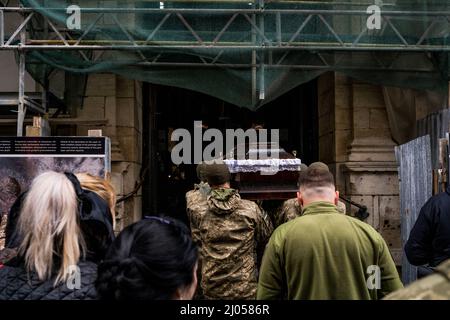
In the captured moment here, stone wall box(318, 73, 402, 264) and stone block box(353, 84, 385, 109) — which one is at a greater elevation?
stone block box(353, 84, 385, 109)

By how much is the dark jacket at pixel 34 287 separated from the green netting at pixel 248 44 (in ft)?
13.7

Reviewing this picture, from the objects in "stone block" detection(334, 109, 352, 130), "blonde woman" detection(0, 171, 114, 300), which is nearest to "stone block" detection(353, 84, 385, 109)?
"stone block" detection(334, 109, 352, 130)

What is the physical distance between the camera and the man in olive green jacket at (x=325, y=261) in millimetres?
2469

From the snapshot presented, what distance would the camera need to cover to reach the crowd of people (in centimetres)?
166

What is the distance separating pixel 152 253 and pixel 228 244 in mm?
2305

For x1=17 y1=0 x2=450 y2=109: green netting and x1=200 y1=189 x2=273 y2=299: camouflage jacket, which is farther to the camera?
x1=17 y1=0 x2=450 y2=109: green netting

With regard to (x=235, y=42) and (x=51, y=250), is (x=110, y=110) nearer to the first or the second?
(x=235, y=42)

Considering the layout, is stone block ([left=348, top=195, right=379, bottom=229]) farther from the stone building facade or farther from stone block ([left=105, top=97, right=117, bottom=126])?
stone block ([left=105, top=97, right=117, bottom=126])

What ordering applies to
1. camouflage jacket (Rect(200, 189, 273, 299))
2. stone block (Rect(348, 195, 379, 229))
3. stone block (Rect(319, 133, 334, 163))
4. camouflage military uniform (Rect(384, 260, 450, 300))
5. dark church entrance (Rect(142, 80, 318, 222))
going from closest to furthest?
camouflage military uniform (Rect(384, 260, 450, 300))
camouflage jacket (Rect(200, 189, 273, 299))
stone block (Rect(348, 195, 379, 229))
stone block (Rect(319, 133, 334, 163))
dark church entrance (Rect(142, 80, 318, 222))

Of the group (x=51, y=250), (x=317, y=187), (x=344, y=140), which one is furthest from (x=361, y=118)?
(x=51, y=250)

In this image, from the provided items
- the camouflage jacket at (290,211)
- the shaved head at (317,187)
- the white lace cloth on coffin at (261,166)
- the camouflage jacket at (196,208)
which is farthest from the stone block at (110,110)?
the shaved head at (317,187)

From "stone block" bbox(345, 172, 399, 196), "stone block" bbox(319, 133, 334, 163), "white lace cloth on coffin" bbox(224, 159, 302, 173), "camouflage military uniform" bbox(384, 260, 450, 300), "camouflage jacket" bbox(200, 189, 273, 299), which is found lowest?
"camouflage jacket" bbox(200, 189, 273, 299)

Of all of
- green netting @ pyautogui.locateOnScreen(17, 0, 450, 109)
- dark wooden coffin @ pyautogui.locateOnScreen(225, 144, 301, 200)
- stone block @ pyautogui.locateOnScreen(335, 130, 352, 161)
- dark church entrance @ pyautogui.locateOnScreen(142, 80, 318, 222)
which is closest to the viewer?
dark wooden coffin @ pyautogui.locateOnScreen(225, 144, 301, 200)
